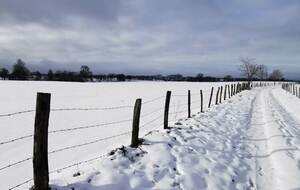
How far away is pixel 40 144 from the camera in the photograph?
5383 millimetres

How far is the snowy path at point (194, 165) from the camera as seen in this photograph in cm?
644

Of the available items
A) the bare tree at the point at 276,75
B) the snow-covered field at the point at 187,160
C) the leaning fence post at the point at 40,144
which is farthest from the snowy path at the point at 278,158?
the bare tree at the point at 276,75

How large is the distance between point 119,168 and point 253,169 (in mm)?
3749

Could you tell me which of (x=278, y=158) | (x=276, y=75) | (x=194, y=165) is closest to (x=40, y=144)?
(x=194, y=165)

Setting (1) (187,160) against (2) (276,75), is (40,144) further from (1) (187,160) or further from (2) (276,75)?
(2) (276,75)

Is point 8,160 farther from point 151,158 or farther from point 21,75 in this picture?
point 21,75

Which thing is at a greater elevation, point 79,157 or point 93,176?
point 93,176

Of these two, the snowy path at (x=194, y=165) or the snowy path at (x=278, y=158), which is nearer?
the snowy path at (x=194, y=165)

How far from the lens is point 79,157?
11.8 m

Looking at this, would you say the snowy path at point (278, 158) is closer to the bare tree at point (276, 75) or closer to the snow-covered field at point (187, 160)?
the snow-covered field at point (187, 160)

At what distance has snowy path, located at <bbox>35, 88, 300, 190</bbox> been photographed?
6438mm

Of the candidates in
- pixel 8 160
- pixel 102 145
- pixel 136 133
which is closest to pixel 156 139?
pixel 136 133

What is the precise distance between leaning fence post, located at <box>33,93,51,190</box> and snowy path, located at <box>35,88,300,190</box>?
1.37ft

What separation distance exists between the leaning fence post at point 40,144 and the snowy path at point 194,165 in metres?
0.42
